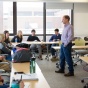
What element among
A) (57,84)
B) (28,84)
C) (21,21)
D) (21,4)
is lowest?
(57,84)

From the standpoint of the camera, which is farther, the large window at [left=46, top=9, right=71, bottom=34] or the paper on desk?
the large window at [left=46, top=9, right=71, bottom=34]

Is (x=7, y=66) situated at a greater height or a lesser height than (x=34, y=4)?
lesser

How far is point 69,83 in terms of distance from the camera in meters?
5.12

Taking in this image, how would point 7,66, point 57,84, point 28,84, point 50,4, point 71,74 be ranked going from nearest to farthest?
point 28,84 < point 7,66 < point 57,84 < point 71,74 < point 50,4

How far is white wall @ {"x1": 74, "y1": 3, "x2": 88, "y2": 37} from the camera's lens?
1062cm

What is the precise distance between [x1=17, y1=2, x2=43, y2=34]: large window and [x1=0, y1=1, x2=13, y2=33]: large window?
13.6 inches

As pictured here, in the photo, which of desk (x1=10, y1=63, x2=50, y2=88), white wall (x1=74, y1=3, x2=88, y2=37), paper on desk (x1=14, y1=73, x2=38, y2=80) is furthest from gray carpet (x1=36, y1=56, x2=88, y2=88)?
white wall (x1=74, y1=3, x2=88, y2=37)

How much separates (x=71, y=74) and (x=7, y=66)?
275 centimetres

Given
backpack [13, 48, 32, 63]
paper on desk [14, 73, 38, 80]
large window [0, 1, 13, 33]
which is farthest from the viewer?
large window [0, 1, 13, 33]

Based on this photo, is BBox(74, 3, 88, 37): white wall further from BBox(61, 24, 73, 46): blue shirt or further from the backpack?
the backpack

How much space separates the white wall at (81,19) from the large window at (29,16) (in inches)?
70.4

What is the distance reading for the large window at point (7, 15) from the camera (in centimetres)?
1038

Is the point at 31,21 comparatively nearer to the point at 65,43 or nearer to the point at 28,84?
the point at 65,43

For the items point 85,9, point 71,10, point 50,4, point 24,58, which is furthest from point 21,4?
point 24,58
